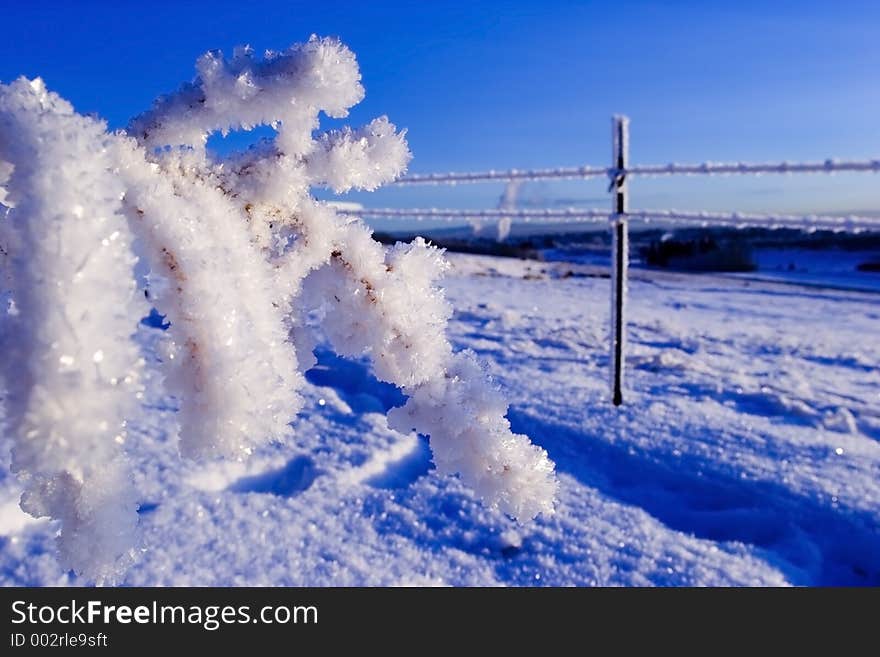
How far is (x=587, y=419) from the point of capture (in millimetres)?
2488

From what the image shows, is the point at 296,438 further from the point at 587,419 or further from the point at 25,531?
the point at 587,419

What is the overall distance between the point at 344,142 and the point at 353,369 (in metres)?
2.22

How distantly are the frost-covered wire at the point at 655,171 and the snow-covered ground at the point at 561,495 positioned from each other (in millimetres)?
831

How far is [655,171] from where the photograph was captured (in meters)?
2.79

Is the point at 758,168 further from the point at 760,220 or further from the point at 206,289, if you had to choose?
the point at 206,289

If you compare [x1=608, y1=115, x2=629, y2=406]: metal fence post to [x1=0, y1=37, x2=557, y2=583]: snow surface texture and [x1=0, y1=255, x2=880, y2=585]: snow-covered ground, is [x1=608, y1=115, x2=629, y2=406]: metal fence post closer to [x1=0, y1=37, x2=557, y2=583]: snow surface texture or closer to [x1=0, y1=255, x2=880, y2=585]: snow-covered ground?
[x1=0, y1=255, x2=880, y2=585]: snow-covered ground

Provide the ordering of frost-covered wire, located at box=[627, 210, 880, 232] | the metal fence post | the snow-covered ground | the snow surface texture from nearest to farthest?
the snow surface texture → the snow-covered ground → frost-covered wire, located at box=[627, 210, 880, 232] → the metal fence post

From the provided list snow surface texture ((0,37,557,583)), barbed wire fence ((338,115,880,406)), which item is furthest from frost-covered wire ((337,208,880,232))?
snow surface texture ((0,37,557,583))

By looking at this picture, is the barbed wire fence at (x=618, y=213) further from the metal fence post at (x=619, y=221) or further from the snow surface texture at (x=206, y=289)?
the snow surface texture at (x=206, y=289)

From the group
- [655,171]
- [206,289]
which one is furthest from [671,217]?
[206,289]

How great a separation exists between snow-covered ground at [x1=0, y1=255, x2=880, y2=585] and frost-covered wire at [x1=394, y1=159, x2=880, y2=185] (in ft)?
2.73

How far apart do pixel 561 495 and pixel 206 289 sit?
156 centimetres

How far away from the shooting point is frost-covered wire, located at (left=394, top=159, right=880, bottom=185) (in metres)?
2.37

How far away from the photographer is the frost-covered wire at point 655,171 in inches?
93.2
